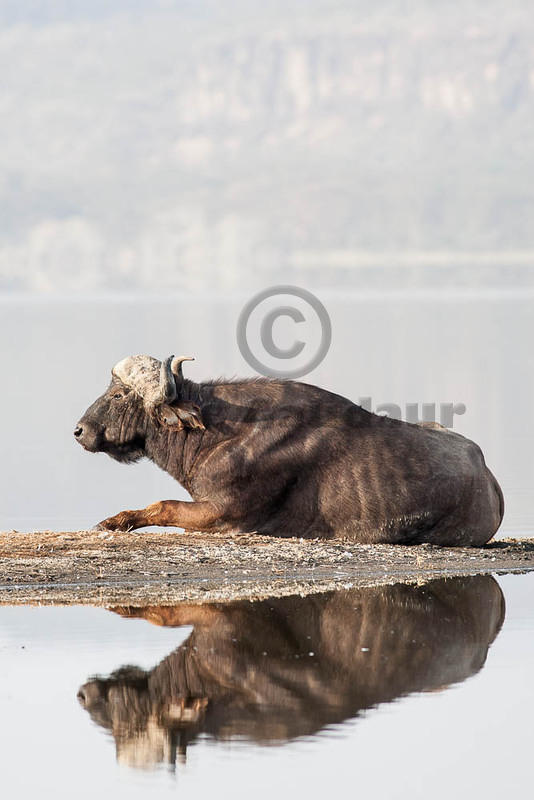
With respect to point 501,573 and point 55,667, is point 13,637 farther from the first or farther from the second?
point 501,573

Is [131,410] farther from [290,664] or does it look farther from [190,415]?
[290,664]

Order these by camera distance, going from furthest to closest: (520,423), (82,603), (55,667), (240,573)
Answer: (520,423), (240,573), (82,603), (55,667)

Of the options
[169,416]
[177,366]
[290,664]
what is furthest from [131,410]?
[290,664]

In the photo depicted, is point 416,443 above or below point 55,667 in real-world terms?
above

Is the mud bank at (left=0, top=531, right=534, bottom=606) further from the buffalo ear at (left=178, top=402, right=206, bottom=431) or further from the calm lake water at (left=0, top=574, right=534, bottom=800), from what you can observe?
the buffalo ear at (left=178, top=402, right=206, bottom=431)

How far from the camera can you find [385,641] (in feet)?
43.2

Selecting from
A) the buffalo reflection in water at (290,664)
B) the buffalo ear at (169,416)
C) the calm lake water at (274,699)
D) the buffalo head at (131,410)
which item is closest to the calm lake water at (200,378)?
the buffalo head at (131,410)

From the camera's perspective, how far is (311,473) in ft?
58.3

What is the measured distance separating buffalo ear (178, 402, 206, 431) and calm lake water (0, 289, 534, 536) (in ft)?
13.0

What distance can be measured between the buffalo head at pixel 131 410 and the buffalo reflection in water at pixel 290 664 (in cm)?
411

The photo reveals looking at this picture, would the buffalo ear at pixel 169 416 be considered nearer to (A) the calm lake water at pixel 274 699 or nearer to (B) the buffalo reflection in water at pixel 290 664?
(B) the buffalo reflection in water at pixel 290 664

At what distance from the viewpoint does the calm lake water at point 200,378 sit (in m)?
26.2

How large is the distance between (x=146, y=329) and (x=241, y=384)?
76.2 meters

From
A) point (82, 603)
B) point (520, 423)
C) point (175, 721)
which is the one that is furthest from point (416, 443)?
point (520, 423)
